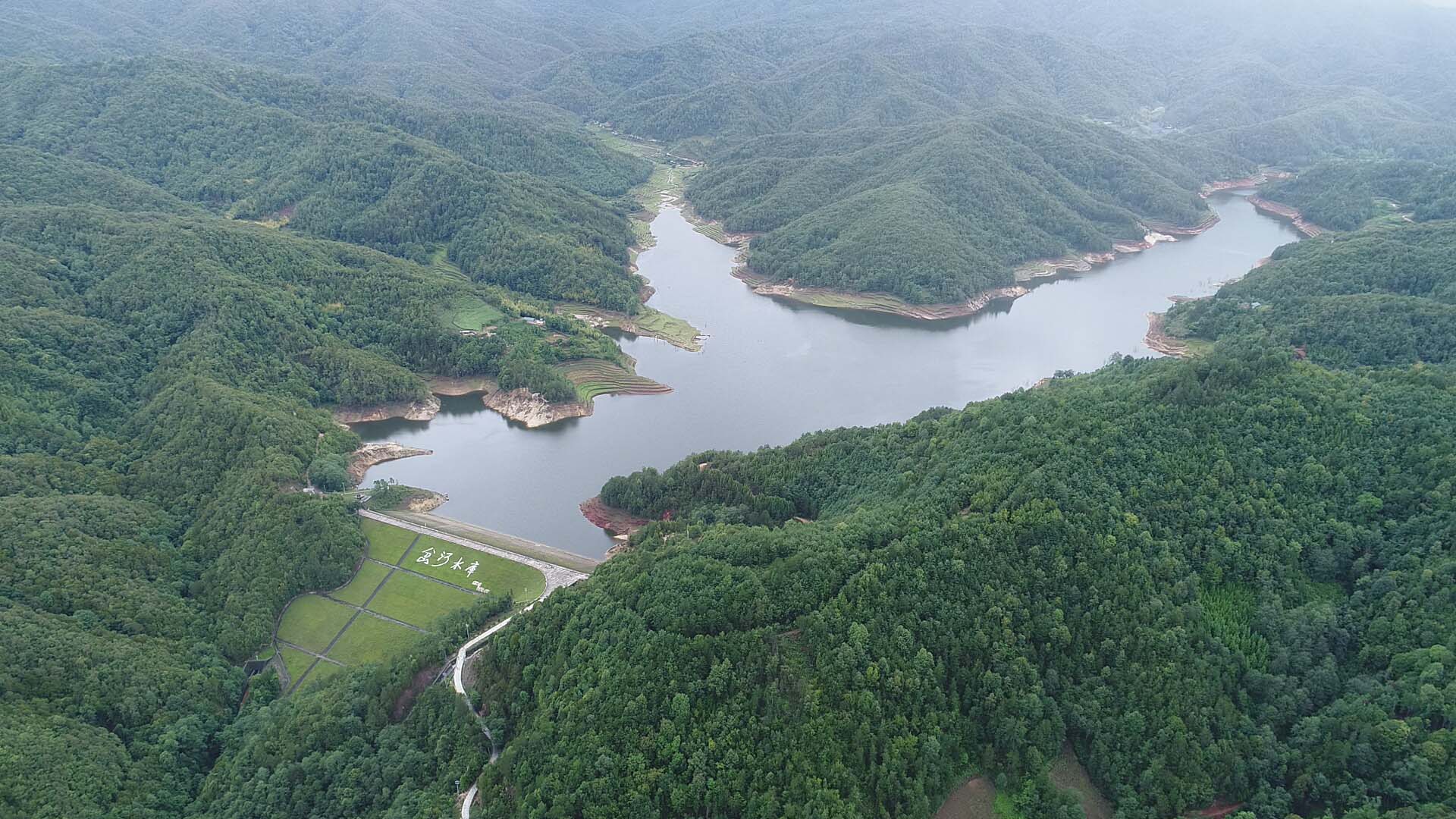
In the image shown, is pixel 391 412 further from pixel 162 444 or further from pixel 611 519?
pixel 611 519

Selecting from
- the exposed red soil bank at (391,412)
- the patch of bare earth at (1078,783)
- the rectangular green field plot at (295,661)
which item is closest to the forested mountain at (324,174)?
the exposed red soil bank at (391,412)

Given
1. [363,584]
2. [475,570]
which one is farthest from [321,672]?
[475,570]

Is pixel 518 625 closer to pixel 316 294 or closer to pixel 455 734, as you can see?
pixel 455 734

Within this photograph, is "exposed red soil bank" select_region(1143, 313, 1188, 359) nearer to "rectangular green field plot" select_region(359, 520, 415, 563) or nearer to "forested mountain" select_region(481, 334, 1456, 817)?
"forested mountain" select_region(481, 334, 1456, 817)

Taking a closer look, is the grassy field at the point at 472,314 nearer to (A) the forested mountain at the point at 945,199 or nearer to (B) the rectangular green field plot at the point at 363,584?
(B) the rectangular green field plot at the point at 363,584

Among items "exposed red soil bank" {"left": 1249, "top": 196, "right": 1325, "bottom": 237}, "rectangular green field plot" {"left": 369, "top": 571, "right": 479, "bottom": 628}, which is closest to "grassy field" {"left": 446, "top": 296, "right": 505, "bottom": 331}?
"rectangular green field plot" {"left": 369, "top": 571, "right": 479, "bottom": 628}
